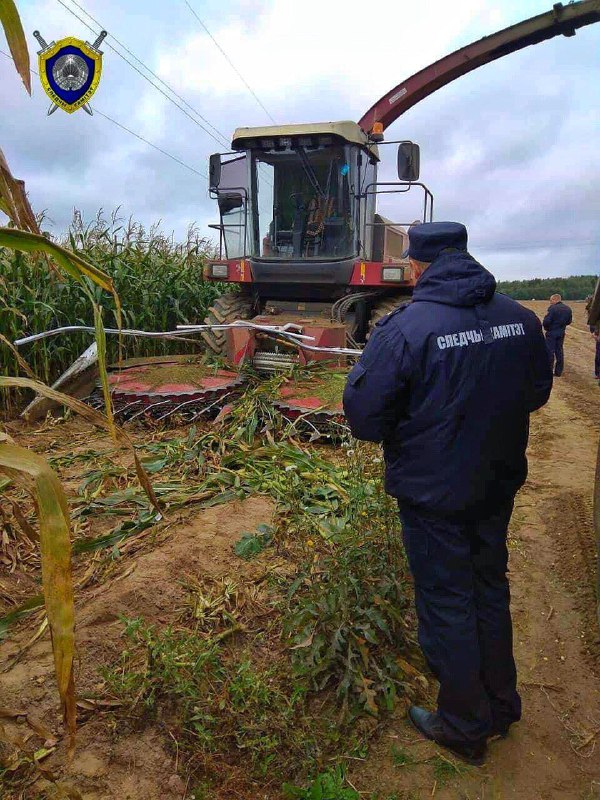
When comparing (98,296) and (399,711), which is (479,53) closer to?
(98,296)

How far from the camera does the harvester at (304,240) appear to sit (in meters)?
6.14

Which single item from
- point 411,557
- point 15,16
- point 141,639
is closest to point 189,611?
point 141,639

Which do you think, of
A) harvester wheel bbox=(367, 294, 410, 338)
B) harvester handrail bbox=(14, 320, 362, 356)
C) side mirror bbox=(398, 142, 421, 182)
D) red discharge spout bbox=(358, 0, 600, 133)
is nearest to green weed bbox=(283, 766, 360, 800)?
harvester handrail bbox=(14, 320, 362, 356)

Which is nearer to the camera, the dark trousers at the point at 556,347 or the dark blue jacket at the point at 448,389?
the dark blue jacket at the point at 448,389

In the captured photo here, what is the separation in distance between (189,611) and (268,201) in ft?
17.4

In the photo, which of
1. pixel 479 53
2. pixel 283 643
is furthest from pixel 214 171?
pixel 283 643

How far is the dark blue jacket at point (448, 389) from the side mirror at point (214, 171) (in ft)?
18.0

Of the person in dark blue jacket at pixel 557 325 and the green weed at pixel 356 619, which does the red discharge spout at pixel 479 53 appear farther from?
the green weed at pixel 356 619

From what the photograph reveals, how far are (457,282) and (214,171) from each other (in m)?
5.62

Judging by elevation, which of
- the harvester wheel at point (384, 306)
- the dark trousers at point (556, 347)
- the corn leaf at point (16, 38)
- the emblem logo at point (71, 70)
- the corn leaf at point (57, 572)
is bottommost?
the dark trousers at point (556, 347)

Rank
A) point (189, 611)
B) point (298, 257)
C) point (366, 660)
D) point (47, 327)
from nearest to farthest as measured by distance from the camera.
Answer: point (366, 660) < point (189, 611) < point (47, 327) < point (298, 257)

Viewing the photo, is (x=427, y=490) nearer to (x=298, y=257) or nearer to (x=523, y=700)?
(x=523, y=700)

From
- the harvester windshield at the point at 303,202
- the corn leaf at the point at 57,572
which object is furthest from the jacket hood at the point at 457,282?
the harvester windshield at the point at 303,202

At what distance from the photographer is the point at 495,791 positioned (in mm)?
2045
